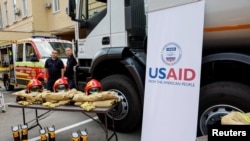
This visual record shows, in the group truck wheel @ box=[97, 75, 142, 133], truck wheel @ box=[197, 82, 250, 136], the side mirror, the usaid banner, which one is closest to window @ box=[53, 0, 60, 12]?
the side mirror

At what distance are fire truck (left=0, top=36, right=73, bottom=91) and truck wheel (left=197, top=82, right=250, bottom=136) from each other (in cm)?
563

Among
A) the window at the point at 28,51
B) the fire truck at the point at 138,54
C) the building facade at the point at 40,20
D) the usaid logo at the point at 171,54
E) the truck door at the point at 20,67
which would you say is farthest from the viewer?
the building facade at the point at 40,20

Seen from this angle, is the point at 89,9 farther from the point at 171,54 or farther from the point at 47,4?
the point at 47,4

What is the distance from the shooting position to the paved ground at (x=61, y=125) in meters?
4.13

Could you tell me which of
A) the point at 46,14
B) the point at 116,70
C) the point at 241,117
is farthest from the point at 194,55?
the point at 46,14

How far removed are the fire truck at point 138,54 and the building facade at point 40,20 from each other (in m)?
9.91

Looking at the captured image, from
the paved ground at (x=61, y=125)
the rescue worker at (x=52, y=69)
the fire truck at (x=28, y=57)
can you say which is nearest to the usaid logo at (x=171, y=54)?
the paved ground at (x=61, y=125)

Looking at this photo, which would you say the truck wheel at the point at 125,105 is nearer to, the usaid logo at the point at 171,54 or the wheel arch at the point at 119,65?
the wheel arch at the point at 119,65

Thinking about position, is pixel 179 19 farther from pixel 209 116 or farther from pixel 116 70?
pixel 116 70

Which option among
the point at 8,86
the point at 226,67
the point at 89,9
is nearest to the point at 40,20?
the point at 8,86

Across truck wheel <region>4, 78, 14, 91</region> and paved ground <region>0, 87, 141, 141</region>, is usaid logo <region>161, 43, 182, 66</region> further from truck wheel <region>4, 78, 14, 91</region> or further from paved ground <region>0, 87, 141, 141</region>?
truck wheel <region>4, 78, 14, 91</region>

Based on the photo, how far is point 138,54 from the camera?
373cm

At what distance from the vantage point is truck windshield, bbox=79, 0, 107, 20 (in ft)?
14.4

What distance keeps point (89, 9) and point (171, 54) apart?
2326mm
